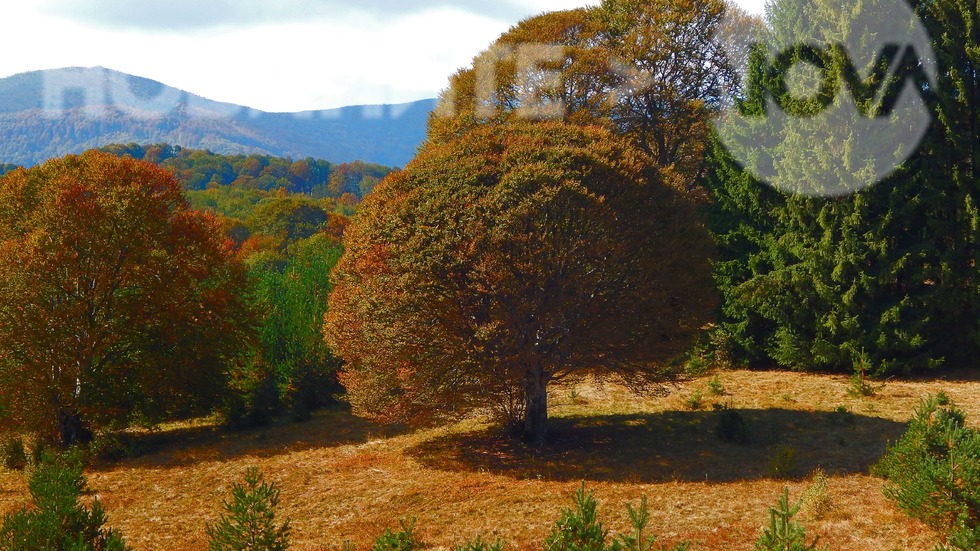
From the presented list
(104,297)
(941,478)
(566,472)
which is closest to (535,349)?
(566,472)

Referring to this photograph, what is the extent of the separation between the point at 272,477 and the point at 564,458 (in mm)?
6396

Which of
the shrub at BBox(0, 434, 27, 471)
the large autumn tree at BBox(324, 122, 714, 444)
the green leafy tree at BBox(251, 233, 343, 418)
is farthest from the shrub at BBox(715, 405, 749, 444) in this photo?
the shrub at BBox(0, 434, 27, 471)

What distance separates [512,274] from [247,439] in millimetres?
10612

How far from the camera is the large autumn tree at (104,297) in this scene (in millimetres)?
16500

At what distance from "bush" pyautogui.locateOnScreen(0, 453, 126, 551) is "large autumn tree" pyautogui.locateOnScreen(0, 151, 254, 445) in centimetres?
1090

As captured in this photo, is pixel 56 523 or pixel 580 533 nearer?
pixel 580 533

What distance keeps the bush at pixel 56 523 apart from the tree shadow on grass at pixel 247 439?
936 cm

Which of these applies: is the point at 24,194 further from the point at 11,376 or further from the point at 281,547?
the point at 281,547

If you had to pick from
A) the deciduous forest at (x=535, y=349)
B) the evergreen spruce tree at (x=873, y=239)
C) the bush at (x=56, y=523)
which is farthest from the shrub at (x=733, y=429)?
the bush at (x=56, y=523)

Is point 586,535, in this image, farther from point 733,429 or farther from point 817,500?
point 733,429

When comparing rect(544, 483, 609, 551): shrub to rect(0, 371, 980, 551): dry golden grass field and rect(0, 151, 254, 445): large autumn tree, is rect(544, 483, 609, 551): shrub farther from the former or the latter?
rect(0, 151, 254, 445): large autumn tree

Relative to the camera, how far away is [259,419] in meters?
20.9

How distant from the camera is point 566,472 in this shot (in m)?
13.3

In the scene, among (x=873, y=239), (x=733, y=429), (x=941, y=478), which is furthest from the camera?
(x=873, y=239)
